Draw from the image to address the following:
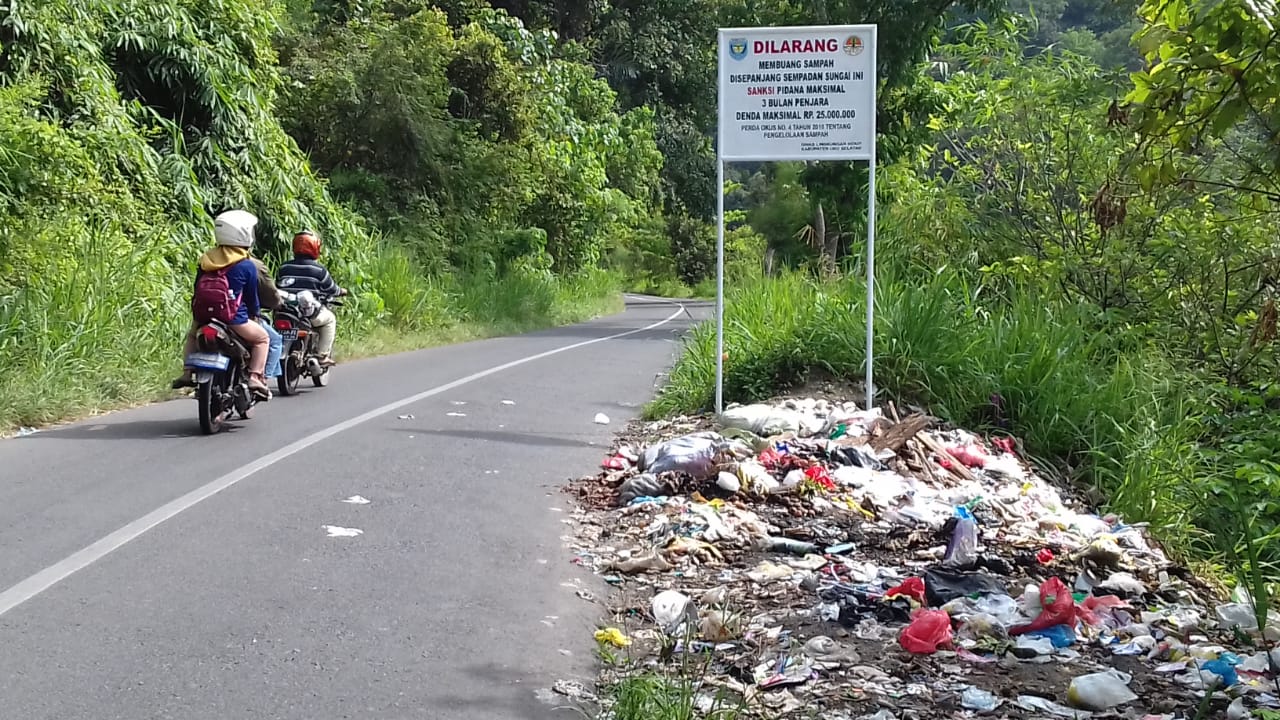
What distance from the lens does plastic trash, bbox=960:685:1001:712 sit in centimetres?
469

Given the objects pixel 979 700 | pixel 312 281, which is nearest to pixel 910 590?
pixel 979 700

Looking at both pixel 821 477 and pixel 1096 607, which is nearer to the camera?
pixel 1096 607

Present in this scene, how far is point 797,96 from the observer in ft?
35.4

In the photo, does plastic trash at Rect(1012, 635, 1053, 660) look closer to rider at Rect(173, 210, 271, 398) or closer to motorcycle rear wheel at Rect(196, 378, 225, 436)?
motorcycle rear wheel at Rect(196, 378, 225, 436)

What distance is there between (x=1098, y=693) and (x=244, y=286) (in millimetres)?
7981

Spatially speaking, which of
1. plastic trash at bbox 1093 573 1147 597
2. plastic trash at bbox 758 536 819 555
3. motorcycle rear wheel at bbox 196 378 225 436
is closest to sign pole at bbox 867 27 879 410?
plastic trash at bbox 758 536 819 555

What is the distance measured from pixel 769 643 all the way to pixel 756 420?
15.6ft

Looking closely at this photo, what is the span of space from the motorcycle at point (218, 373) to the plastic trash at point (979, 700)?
713 centimetres

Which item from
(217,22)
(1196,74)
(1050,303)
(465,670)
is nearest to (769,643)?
(465,670)

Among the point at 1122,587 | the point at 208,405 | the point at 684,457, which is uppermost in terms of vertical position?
the point at 208,405

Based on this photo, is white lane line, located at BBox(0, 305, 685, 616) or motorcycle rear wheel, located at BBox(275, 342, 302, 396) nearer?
white lane line, located at BBox(0, 305, 685, 616)

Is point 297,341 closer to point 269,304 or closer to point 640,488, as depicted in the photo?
point 269,304

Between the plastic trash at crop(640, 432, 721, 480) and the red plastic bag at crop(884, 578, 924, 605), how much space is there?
2.35m

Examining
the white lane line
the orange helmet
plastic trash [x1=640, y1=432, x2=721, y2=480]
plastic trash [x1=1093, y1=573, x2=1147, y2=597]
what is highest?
the orange helmet
